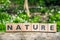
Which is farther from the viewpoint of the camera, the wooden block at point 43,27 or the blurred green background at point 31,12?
the blurred green background at point 31,12

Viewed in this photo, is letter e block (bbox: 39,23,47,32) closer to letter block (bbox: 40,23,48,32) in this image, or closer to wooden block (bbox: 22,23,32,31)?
letter block (bbox: 40,23,48,32)

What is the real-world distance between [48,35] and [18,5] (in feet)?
15.0

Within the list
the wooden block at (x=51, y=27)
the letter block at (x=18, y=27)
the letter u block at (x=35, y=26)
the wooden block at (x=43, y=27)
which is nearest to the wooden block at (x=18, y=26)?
the letter block at (x=18, y=27)

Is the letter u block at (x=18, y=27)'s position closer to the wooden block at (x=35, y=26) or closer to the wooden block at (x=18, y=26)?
the wooden block at (x=18, y=26)

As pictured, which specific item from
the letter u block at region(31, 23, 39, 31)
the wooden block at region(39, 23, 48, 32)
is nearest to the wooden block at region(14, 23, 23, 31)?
the letter u block at region(31, 23, 39, 31)

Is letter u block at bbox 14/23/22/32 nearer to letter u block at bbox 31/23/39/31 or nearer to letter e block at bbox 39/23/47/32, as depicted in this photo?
letter u block at bbox 31/23/39/31

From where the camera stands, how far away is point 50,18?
29.5ft

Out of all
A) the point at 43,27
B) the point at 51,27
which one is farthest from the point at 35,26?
the point at 51,27

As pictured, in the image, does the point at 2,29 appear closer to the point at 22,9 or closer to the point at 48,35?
the point at 48,35

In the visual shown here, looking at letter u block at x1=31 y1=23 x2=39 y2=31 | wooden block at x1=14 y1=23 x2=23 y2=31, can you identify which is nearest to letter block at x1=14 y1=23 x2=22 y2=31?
wooden block at x1=14 y1=23 x2=23 y2=31

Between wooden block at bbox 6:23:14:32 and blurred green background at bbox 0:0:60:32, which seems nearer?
wooden block at bbox 6:23:14:32

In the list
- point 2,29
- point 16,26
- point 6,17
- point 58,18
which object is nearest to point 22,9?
point 6,17

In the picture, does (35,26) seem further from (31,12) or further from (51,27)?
(31,12)

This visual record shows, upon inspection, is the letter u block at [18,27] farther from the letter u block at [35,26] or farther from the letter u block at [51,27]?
the letter u block at [51,27]
